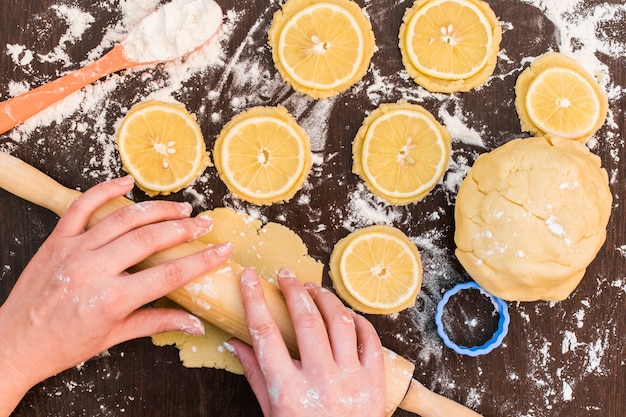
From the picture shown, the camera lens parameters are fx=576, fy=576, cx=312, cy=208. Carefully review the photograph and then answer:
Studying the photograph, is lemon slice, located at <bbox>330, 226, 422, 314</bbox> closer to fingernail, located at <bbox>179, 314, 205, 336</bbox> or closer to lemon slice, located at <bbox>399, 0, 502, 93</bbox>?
fingernail, located at <bbox>179, 314, 205, 336</bbox>

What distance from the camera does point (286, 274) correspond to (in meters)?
1.67

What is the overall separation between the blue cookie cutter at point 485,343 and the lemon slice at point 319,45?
2.42 feet

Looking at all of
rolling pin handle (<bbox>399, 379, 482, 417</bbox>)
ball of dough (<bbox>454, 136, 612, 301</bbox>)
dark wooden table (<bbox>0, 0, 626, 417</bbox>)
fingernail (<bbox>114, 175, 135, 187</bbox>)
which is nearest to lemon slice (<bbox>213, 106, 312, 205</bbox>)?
dark wooden table (<bbox>0, 0, 626, 417</bbox>)

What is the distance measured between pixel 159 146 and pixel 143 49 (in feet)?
1.00

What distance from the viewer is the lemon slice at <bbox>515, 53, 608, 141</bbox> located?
1.78m

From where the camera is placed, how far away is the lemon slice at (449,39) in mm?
1800

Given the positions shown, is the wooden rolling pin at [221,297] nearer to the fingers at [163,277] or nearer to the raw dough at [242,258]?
the fingers at [163,277]

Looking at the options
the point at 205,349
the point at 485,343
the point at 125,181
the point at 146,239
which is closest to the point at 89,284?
the point at 146,239

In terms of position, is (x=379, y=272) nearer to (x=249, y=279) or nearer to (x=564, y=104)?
(x=249, y=279)

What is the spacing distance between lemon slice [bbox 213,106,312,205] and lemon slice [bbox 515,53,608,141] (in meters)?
0.73

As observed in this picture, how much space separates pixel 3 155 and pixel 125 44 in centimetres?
48

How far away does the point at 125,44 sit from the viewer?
1762mm

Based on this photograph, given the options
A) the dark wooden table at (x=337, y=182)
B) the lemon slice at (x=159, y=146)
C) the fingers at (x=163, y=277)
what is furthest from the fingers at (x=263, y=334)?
the lemon slice at (x=159, y=146)

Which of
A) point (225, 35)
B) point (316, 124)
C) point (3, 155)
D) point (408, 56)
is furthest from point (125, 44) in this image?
point (408, 56)
